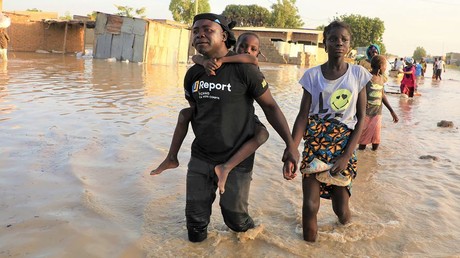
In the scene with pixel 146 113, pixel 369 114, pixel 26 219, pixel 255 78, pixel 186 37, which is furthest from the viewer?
pixel 186 37

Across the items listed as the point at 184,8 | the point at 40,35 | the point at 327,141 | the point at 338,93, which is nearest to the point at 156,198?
the point at 327,141

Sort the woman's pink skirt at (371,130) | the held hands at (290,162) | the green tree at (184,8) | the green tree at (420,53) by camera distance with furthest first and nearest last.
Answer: the green tree at (420,53), the green tree at (184,8), the woman's pink skirt at (371,130), the held hands at (290,162)

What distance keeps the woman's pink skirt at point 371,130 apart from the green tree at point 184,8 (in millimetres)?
47468

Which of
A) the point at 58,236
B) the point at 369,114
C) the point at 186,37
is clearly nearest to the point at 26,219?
the point at 58,236

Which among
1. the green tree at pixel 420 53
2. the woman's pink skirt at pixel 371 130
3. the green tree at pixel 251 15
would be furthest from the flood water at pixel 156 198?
the green tree at pixel 420 53

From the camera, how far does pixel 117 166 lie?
4445 mm

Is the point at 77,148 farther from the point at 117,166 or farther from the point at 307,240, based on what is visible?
the point at 307,240

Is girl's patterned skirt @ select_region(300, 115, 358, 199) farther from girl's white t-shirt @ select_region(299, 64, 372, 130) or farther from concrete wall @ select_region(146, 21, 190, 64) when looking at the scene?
concrete wall @ select_region(146, 21, 190, 64)

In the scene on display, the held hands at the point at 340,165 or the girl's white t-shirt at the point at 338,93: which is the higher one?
the girl's white t-shirt at the point at 338,93

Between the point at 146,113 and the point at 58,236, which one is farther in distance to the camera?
the point at 146,113

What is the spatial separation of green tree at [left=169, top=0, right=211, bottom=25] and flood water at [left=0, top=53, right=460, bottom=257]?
46447 millimetres

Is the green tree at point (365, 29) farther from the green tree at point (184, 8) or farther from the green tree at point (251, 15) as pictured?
the green tree at point (184, 8)

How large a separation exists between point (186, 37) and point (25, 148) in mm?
21473

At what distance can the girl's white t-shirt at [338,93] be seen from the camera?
2842 millimetres
